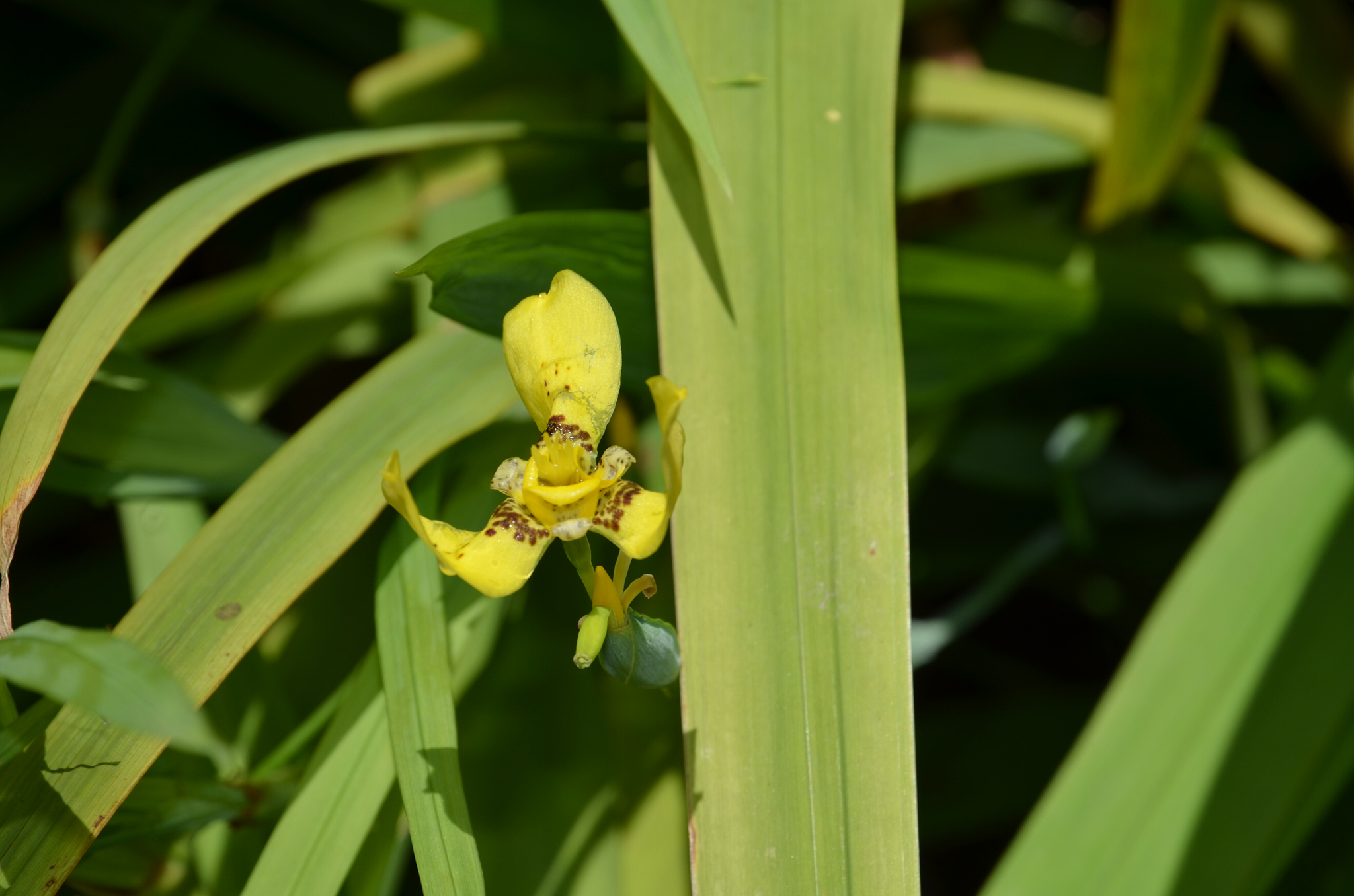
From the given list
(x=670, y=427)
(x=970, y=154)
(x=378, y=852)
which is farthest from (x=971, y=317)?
(x=378, y=852)

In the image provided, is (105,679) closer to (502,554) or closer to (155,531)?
(502,554)

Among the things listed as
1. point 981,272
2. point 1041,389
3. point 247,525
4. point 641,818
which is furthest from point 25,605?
point 1041,389

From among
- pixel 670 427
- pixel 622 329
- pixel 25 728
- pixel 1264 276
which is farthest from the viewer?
pixel 1264 276

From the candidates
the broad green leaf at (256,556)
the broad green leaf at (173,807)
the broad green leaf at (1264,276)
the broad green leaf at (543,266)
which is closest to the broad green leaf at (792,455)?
the broad green leaf at (543,266)

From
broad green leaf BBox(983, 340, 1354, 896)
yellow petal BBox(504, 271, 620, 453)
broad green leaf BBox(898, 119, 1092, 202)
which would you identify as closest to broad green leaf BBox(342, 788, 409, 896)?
yellow petal BBox(504, 271, 620, 453)

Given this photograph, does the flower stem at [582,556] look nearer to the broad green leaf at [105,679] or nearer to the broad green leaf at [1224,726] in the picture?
the broad green leaf at [105,679]
